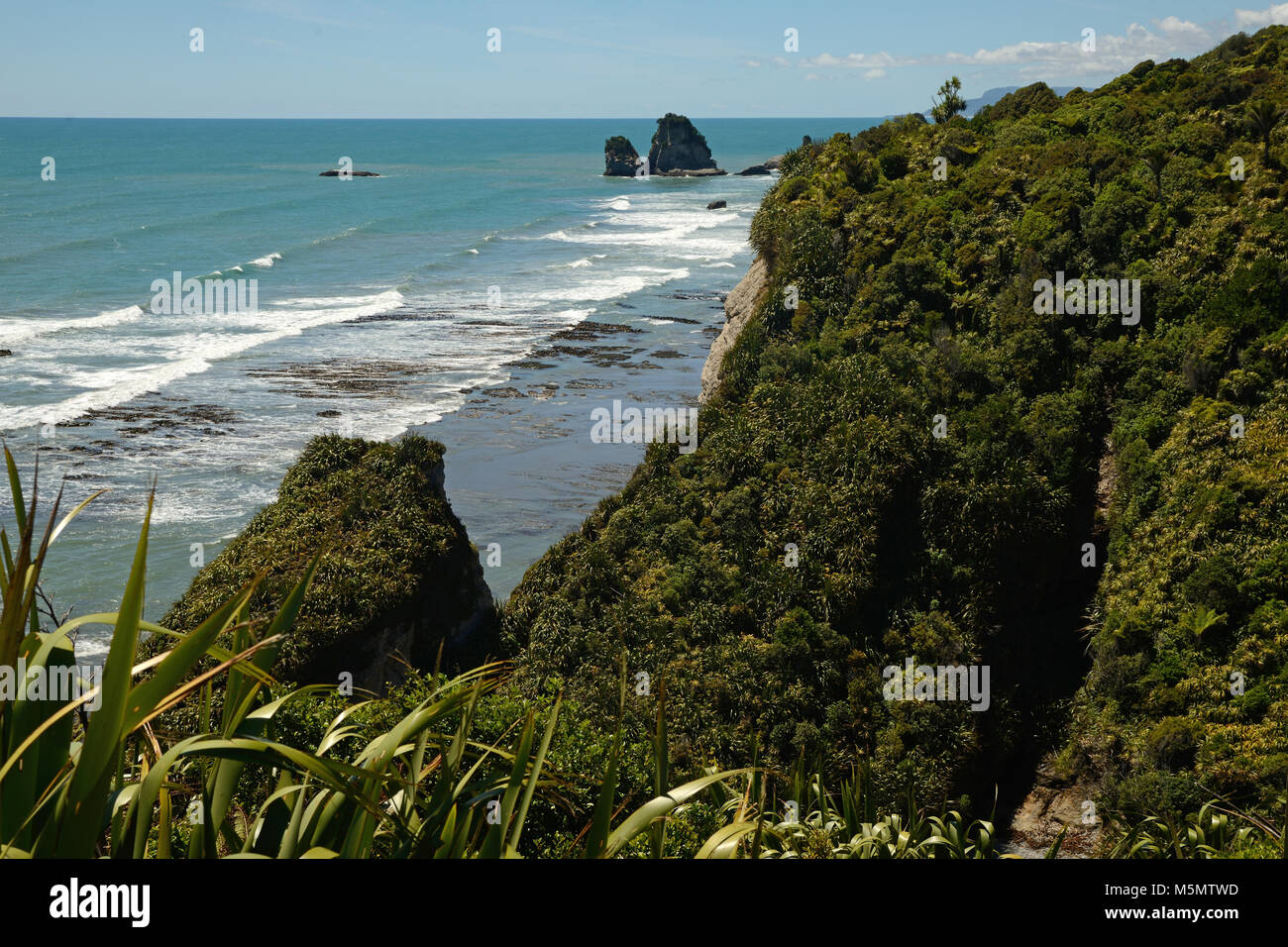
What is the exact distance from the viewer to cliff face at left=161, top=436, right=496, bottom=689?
65.1 ft

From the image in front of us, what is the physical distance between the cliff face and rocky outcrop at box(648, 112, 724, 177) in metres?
138

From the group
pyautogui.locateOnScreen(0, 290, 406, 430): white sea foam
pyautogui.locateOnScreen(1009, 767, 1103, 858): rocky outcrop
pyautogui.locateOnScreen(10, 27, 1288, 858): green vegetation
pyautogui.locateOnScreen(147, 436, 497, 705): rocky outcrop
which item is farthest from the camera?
pyautogui.locateOnScreen(0, 290, 406, 430): white sea foam

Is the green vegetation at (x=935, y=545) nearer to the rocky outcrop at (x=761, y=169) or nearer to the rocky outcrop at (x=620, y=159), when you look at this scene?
the rocky outcrop at (x=620, y=159)

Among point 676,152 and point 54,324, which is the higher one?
point 676,152

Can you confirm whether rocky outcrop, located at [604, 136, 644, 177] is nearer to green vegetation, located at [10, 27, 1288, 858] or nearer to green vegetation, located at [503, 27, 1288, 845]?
green vegetation, located at [503, 27, 1288, 845]

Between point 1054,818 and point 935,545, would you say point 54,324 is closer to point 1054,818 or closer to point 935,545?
point 935,545

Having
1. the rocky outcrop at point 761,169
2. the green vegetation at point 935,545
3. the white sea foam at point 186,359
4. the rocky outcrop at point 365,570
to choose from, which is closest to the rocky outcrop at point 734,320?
the green vegetation at point 935,545

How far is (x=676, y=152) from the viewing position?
512 feet

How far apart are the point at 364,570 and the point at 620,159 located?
14234cm

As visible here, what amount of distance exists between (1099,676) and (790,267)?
55.1ft

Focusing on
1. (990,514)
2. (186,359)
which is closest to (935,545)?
(990,514)

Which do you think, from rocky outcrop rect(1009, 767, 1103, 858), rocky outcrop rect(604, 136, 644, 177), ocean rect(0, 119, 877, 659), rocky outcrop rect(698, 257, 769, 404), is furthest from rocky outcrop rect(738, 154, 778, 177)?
rocky outcrop rect(1009, 767, 1103, 858)
